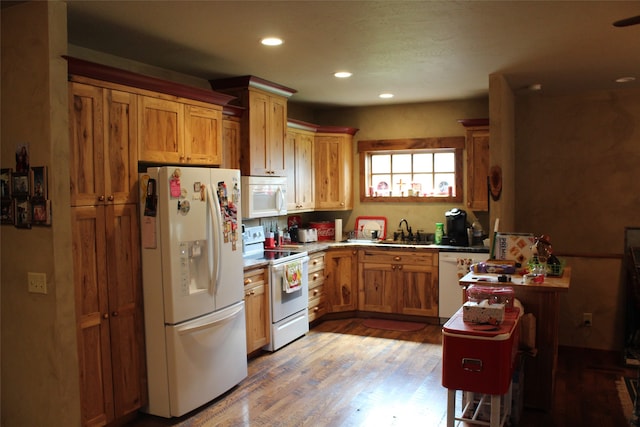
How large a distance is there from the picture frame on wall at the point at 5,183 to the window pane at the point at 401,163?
4.66 metres

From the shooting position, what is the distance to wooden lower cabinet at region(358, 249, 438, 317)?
228 inches

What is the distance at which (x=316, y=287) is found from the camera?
575 cm

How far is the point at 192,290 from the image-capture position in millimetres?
3580

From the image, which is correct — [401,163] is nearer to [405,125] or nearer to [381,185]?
[381,185]

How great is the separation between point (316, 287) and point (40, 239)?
131 inches

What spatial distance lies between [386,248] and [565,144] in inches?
87.6

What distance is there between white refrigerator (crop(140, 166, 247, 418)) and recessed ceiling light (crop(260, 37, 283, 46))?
965mm

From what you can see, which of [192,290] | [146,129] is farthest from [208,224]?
[146,129]

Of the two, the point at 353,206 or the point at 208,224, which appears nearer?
the point at 208,224

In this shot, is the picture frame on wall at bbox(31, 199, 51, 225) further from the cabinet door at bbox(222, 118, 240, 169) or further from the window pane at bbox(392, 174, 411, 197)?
the window pane at bbox(392, 174, 411, 197)

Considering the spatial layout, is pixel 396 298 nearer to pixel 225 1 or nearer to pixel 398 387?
pixel 398 387

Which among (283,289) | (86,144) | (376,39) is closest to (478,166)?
(283,289)

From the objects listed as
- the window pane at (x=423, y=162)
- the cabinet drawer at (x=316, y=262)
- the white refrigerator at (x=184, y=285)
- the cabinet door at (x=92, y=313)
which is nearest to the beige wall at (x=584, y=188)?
the window pane at (x=423, y=162)

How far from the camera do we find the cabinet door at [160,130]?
346 cm
